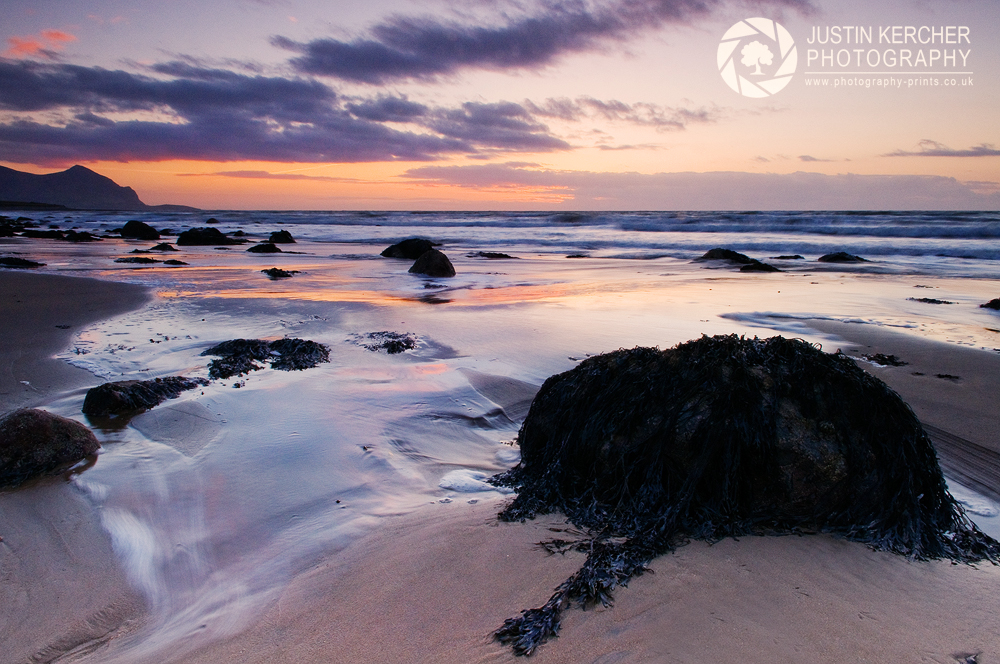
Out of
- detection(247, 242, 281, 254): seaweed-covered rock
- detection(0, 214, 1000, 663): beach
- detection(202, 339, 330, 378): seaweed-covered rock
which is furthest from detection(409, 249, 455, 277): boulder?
detection(247, 242, 281, 254): seaweed-covered rock

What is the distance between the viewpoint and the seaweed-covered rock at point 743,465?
7.05 ft

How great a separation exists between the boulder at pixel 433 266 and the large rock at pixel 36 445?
9035 mm

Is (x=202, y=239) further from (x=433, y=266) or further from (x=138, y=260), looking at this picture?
(x=433, y=266)

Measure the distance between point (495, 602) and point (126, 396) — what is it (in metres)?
3.02

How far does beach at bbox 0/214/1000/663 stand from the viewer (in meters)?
1.67

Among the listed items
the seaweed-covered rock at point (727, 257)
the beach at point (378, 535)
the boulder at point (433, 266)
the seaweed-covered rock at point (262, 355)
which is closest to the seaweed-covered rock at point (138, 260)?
the boulder at point (433, 266)

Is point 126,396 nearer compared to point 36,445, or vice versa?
point 36,445

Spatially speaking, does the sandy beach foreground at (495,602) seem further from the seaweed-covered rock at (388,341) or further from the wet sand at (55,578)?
the seaweed-covered rock at (388,341)

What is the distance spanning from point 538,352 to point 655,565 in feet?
10.7

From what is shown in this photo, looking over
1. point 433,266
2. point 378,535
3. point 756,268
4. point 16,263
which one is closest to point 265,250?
point 16,263

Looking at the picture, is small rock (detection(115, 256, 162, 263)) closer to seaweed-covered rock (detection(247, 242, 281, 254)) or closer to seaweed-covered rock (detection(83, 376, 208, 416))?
seaweed-covered rock (detection(247, 242, 281, 254))

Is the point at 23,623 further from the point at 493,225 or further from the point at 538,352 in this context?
the point at 493,225

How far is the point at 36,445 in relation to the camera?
2.82 metres

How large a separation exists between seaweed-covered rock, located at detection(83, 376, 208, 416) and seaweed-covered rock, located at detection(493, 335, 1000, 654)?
256cm
